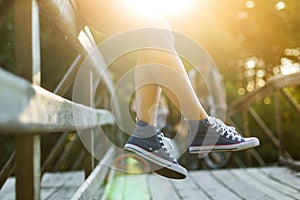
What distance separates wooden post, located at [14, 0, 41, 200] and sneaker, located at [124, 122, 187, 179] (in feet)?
2.05

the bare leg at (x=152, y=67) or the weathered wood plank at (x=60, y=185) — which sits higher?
the bare leg at (x=152, y=67)

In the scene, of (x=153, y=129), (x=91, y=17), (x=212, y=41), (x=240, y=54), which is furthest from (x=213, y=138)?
(x=240, y=54)

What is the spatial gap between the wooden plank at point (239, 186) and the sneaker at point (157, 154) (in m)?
0.79

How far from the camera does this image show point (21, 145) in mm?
867

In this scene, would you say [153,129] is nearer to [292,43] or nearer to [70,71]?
[70,71]

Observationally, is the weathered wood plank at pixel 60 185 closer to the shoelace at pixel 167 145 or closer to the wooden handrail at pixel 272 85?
the shoelace at pixel 167 145

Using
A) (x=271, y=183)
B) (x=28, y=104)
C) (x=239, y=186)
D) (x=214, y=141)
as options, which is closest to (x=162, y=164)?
(x=214, y=141)

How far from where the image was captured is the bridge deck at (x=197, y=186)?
89.7 inches

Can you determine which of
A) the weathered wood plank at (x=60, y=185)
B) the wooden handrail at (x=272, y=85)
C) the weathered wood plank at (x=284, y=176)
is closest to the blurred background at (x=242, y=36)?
the wooden handrail at (x=272, y=85)

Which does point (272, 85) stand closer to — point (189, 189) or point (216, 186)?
point (216, 186)

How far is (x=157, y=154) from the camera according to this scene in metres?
1.49

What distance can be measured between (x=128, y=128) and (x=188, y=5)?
311cm

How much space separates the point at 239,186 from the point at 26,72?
6.18 ft

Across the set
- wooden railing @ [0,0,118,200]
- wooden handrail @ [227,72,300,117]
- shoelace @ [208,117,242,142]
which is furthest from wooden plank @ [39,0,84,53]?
wooden handrail @ [227,72,300,117]
